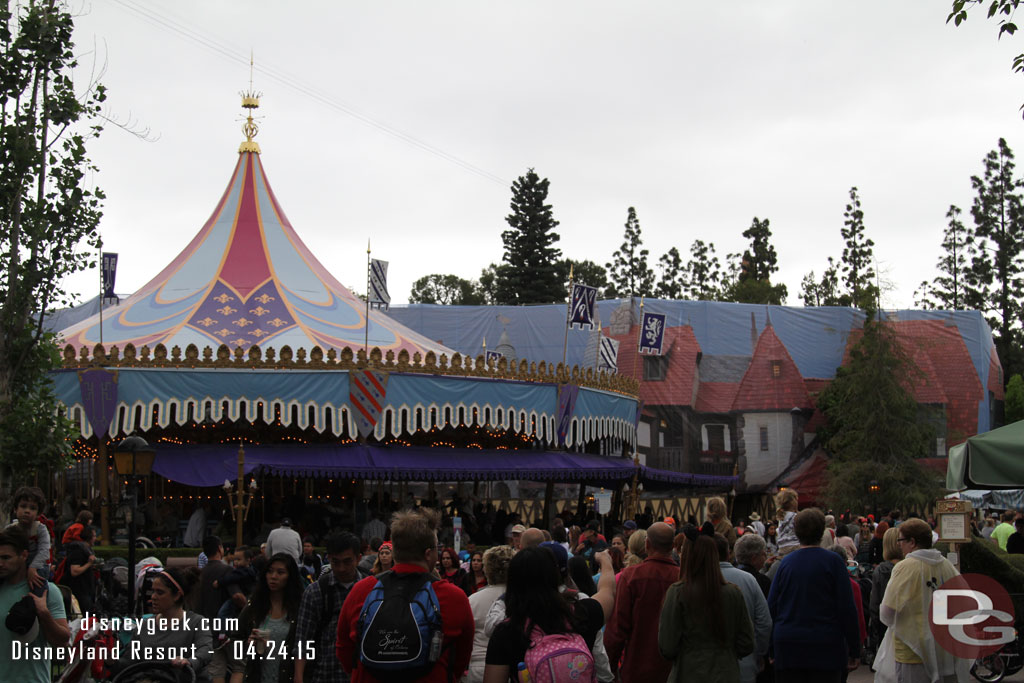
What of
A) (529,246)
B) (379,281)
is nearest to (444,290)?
(529,246)

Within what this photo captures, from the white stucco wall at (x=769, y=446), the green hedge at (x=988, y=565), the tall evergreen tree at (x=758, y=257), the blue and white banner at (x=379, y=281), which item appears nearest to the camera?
the green hedge at (x=988, y=565)

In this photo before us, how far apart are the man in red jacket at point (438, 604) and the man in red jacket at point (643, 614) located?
5.96 ft

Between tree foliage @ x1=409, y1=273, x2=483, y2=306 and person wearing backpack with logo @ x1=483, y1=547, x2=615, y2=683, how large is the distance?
75.8 m

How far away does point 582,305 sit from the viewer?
29391mm

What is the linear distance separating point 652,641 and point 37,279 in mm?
8955

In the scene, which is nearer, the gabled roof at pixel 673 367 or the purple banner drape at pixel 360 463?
the purple banner drape at pixel 360 463

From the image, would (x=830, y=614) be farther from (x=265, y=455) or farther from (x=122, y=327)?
(x=122, y=327)

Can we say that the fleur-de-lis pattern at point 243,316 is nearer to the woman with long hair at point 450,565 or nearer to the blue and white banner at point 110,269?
the blue and white banner at point 110,269

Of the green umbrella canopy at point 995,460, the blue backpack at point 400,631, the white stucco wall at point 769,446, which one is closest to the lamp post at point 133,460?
the blue backpack at point 400,631

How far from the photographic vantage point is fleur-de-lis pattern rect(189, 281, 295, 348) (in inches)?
936

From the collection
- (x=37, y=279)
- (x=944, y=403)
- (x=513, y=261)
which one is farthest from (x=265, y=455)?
(x=513, y=261)

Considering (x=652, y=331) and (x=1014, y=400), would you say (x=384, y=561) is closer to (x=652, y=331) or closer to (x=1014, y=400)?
(x=652, y=331)

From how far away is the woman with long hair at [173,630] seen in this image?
6699 millimetres

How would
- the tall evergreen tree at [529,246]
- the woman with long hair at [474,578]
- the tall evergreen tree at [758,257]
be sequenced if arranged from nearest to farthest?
1. the woman with long hair at [474,578]
2. the tall evergreen tree at [529,246]
3. the tall evergreen tree at [758,257]
